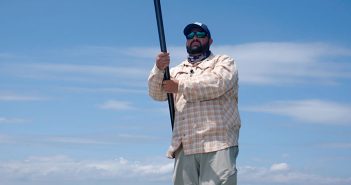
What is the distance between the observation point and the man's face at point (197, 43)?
839cm

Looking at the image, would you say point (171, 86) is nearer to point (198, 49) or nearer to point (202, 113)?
point (202, 113)

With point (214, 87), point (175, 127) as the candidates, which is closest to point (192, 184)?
point (175, 127)

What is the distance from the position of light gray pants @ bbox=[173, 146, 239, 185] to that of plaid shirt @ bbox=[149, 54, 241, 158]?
3.4 inches

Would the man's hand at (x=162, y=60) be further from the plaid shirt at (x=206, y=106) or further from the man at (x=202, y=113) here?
the plaid shirt at (x=206, y=106)

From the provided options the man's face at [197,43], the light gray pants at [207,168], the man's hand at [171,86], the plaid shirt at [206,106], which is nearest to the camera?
the light gray pants at [207,168]

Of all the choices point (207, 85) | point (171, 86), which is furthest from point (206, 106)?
point (171, 86)

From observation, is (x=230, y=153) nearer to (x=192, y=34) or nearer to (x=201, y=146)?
(x=201, y=146)

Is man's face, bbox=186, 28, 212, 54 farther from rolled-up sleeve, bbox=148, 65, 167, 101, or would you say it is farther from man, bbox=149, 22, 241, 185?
rolled-up sleeve, bbox=148, 65, 167, 101

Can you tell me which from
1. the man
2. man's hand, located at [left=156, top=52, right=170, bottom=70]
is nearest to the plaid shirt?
the man

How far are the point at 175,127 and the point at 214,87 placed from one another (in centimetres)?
85

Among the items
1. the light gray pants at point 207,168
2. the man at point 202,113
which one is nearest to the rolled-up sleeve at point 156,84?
the man at point 202,113

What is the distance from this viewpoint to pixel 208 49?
856 centimetres

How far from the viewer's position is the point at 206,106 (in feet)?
26.6

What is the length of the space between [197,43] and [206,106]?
91cm
